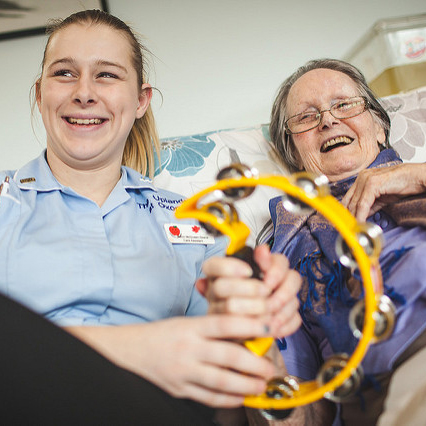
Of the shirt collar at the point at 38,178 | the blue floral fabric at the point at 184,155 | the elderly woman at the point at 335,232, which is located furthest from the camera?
the blue floral fabric at the point at 184,155

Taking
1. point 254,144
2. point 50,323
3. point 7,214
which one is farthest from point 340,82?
point 50,323

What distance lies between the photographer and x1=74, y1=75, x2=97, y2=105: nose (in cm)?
100

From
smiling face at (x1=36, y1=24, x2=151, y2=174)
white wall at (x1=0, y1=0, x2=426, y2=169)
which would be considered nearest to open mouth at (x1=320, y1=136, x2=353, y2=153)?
smiling face at (x1=36, y1=24, x2=151, y2=174)

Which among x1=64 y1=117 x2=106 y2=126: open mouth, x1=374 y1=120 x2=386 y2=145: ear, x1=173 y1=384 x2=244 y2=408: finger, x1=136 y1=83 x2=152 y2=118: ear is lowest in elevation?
Result: x1=173 y1=384 x2=244 y2=408: finger

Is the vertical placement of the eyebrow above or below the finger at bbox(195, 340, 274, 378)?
above

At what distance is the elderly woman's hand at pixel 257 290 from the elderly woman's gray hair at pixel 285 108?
3.03 feet

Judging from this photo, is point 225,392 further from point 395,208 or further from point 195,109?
point 195,109

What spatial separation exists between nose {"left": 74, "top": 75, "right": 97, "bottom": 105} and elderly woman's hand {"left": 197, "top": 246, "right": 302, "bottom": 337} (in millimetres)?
589

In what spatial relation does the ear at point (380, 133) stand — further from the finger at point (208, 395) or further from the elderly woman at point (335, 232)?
the finger at point (208, 395)

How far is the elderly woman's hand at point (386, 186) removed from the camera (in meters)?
0.97

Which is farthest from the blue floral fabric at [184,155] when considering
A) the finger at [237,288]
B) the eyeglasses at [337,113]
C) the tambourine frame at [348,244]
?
the finger at [237,288]

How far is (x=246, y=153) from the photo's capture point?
4.95 feet

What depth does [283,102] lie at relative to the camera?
1.50 meters

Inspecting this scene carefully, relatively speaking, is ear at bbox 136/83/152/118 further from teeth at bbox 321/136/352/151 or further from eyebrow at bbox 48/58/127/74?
teeth at bbox 321/136/352/151
